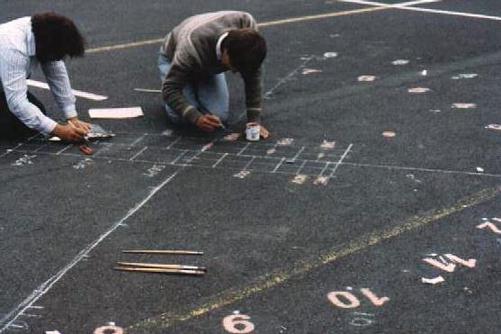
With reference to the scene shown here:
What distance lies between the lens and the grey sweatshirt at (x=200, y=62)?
5.74 m

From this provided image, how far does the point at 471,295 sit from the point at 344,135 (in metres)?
2.41

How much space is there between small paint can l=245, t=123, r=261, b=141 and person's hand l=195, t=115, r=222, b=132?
0.21 meters

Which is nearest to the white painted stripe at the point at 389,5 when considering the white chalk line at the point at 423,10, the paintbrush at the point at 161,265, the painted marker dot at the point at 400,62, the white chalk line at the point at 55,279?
the white chalk line at the point at 423,10

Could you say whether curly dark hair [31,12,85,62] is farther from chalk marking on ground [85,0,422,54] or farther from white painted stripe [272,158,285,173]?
chalk marking on ground [85,0,422,54]

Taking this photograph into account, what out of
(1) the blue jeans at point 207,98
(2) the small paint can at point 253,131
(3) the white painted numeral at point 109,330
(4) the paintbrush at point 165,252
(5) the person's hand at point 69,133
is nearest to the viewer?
(3) the white painted numeral at point 109,330

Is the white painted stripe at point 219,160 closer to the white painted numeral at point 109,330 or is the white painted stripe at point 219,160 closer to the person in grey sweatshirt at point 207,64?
the person in grey sweatshirt at point 207,64

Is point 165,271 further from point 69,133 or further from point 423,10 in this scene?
point 423,10

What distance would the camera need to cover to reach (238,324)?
3.61 meters

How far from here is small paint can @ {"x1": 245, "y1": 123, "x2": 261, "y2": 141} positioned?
5.88m

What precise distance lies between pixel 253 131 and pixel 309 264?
193 cm

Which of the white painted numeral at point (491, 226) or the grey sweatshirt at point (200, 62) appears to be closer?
the white painted numeral at point (491, 226)

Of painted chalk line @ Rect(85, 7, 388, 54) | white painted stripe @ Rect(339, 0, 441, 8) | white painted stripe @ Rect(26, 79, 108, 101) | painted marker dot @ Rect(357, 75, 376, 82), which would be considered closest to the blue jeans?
white painted stripe @ Rect(26, 79, 108, 101)

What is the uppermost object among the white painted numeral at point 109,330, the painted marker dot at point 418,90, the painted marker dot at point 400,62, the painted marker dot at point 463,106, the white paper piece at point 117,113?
the white paper piece at point 117,113

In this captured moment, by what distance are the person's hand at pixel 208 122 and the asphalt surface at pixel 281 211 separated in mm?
131
